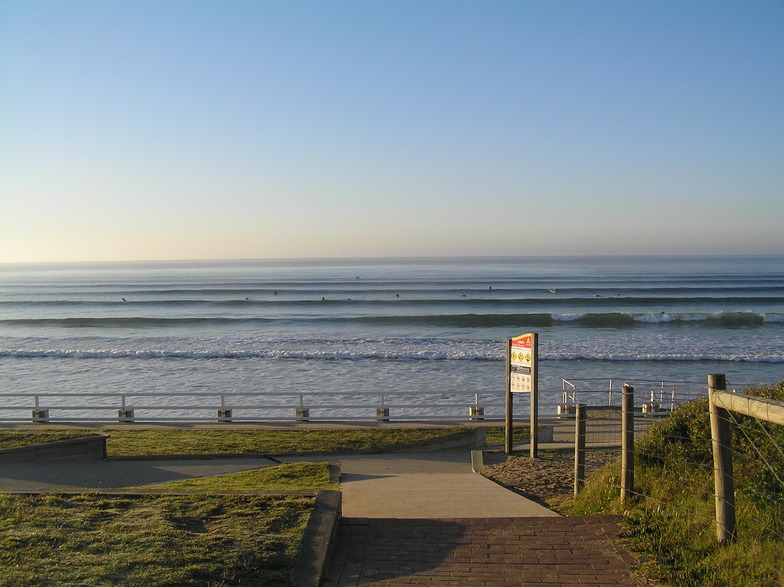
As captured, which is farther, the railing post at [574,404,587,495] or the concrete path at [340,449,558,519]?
the railing post at [574,404,587,495]

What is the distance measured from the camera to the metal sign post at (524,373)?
11.6 m

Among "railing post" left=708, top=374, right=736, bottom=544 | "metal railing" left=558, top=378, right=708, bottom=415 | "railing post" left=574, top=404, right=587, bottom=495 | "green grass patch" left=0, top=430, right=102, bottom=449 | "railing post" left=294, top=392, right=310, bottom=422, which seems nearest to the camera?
"railing post" left=708, top=374, right=736, bottom=544

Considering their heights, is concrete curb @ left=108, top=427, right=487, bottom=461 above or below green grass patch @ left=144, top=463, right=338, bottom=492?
below

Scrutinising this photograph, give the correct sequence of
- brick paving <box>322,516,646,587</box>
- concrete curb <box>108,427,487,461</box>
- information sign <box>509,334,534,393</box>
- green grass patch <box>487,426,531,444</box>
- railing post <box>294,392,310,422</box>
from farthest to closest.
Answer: railing post <box>294,392,310,422</box>
green grass patch <box>487,426,531,444</box>
concrete curb <box>108,427,487,461</box>
information sign <box>509,334,534,393</box>
brick paving <box>322,516,646,587</box>

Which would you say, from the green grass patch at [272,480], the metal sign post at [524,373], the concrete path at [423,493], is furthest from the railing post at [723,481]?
the metal sign post at [524,373]

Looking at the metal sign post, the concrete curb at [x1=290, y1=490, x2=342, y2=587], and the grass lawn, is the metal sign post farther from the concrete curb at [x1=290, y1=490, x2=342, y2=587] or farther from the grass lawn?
the grass lawn

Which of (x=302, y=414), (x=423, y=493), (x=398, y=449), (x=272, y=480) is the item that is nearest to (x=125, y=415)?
(x=302, y=414)

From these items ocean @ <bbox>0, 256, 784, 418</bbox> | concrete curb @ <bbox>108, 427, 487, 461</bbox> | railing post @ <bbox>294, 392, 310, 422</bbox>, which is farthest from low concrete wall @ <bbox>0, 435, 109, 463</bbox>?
ocean @ <bbox>0, 256, 784, 418</bbox>

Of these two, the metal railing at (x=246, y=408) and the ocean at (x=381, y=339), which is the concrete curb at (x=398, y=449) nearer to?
the metal railing at (x=246, y=408)

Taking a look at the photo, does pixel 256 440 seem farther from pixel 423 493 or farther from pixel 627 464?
pixel 627 464

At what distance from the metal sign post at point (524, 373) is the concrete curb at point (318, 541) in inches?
244

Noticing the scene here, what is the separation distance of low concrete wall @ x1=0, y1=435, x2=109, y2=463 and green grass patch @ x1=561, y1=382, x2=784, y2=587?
9.02 meters

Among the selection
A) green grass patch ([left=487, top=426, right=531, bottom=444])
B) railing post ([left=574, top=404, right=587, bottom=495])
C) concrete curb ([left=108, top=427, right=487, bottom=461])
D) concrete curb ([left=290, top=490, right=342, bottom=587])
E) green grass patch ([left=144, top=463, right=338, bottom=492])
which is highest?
concrete curb ([left=290, top=490, right=342, bottom=587])

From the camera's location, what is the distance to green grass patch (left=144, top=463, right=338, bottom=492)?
8.90 m
